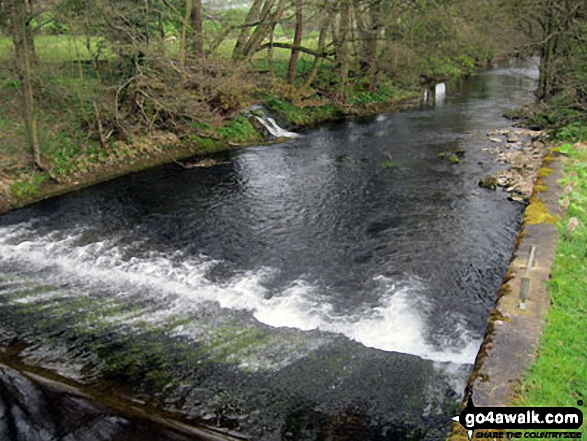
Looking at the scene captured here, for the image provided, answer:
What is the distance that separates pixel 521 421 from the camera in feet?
15.8

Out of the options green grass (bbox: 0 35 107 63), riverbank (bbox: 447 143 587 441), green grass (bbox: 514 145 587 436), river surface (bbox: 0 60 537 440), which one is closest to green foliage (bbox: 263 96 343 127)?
river surface (bbox: 0 60 537 440)

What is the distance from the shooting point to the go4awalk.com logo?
15.3 ft

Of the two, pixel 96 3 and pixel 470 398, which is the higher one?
→ pixel 96 3

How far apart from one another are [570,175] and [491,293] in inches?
183

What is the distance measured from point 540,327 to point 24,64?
1455 centimetres

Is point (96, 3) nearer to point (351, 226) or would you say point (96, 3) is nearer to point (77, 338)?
point (351, 226)

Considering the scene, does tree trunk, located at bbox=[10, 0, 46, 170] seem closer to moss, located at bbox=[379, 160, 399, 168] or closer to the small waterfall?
the small waterfall

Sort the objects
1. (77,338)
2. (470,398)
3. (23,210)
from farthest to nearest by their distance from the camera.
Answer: (23,210)
(77,338)
(470,398)

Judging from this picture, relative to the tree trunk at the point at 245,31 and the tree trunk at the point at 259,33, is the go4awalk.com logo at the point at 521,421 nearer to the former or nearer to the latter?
the tree trunk at the point at 259,33

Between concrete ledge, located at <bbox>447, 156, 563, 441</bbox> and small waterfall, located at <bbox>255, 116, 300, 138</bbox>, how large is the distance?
14.5m

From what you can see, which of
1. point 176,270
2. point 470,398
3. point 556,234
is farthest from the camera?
point 176,270

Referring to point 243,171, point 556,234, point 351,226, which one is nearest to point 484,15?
point 243,171

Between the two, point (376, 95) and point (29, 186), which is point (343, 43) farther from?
point (29, 186)

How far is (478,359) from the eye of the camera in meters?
5.89
